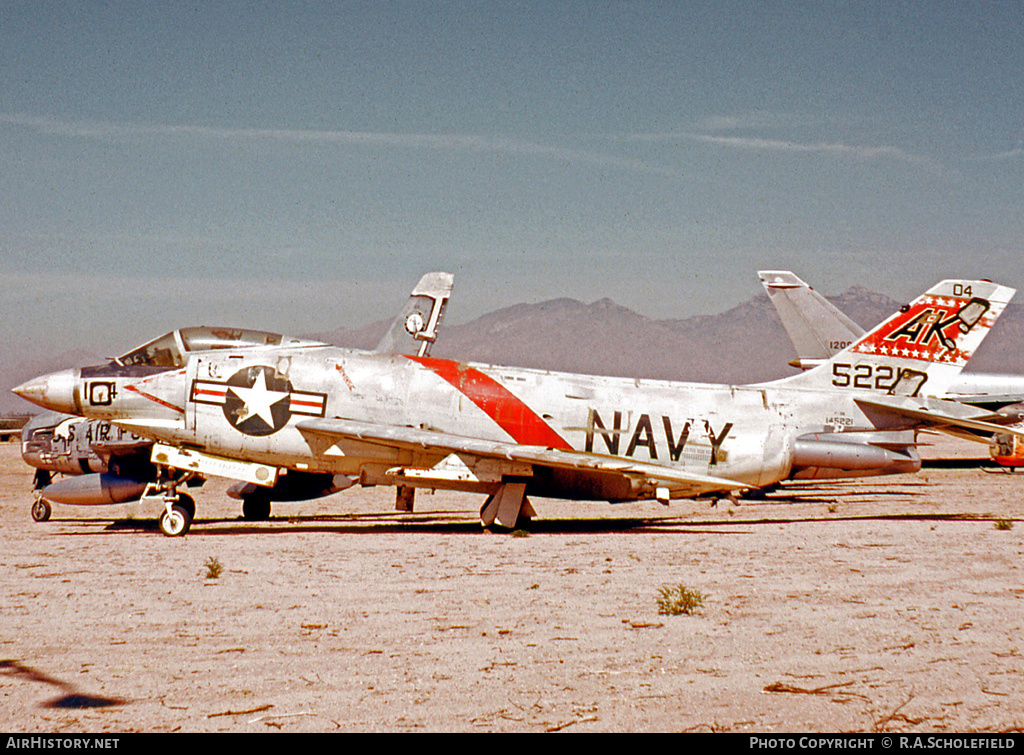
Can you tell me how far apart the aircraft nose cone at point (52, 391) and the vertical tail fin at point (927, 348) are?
13.4m

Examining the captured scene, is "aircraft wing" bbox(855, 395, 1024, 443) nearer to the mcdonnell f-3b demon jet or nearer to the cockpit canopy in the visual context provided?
the mcdonnell f-3b demon jet

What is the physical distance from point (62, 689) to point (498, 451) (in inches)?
377

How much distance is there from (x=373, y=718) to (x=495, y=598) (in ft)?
13.0

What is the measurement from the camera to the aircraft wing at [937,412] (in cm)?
1733

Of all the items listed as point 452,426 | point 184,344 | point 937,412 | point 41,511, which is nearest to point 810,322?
point 937,412

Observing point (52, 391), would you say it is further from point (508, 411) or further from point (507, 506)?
point (507, 506)

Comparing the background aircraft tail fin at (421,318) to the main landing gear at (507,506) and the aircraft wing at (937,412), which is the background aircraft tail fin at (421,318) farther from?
the aircraft wing at (937,412)

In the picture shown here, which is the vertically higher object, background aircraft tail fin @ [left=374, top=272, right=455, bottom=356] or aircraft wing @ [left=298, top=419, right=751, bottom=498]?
background aircraft tail fin @ [left=374, top=272, right=455, bottom=356]

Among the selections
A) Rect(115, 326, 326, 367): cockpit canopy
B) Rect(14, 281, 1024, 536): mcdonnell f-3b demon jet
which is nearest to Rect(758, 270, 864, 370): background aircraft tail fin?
Rect(14, 281, 1024, 536): mcdonnell f-3b demon jet

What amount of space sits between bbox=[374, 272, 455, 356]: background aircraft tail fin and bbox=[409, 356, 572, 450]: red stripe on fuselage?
1453 centimetres

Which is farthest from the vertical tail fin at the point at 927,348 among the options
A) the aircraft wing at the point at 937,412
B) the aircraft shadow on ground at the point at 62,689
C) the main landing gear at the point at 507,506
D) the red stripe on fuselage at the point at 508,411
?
the aircraft shadow on ground at the point at 62,689

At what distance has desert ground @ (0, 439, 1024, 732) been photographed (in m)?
5.73
